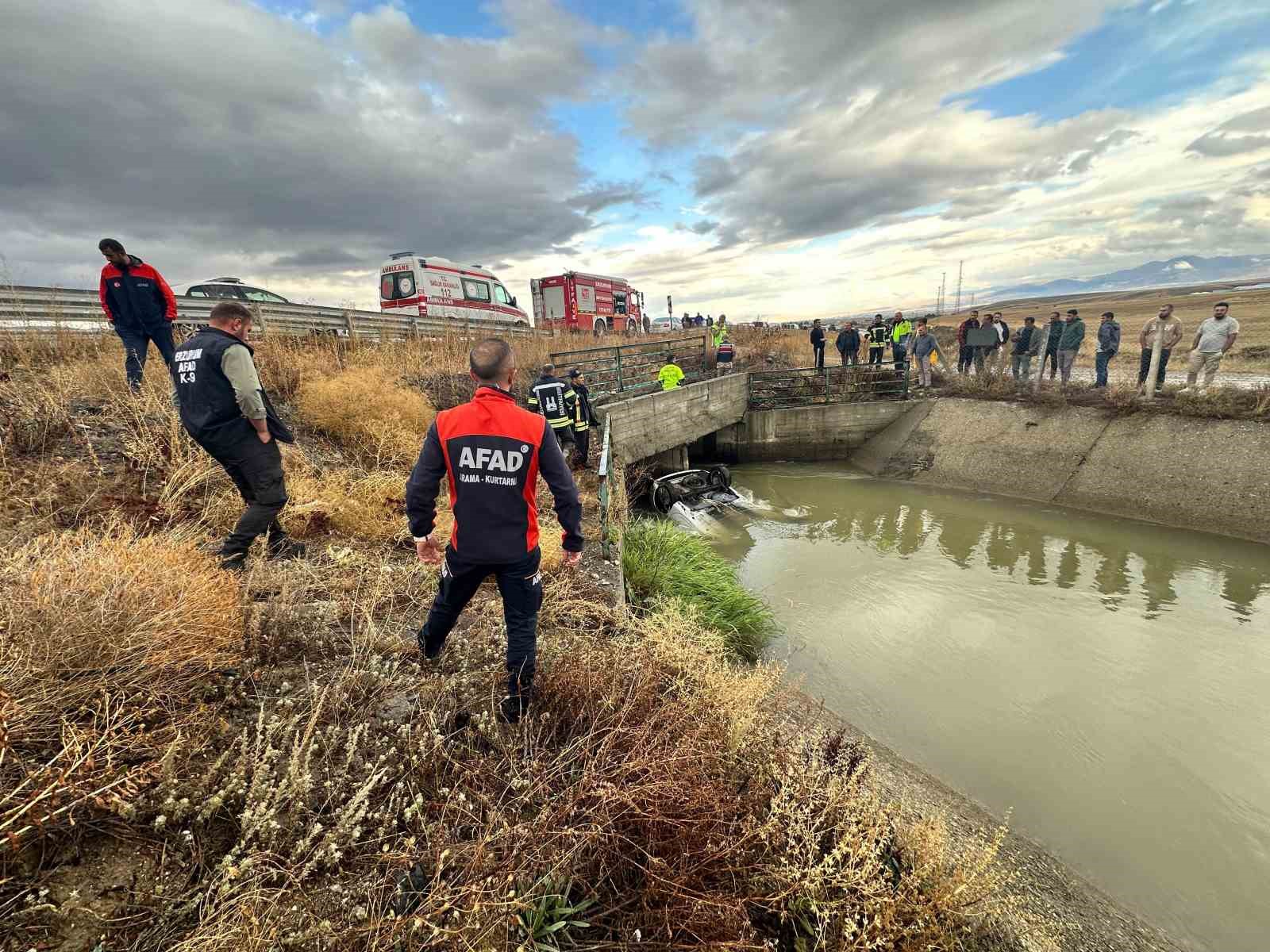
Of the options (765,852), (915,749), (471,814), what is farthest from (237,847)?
(915,749)

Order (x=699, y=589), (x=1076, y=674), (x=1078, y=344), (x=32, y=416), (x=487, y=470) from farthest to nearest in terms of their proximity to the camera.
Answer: (x=1078, y=344) → (x=699, y=589) → (x=1076, y=674) → (x=32, y=416) → (x=487, y=470)

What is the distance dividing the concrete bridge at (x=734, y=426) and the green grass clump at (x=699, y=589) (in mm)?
→ 4849

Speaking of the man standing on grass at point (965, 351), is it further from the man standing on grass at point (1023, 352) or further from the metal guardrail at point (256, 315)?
the metal guardrail at point (256, 315)

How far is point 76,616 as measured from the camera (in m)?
2.02

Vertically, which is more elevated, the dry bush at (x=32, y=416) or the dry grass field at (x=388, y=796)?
the dry bush at (x=32, y=416)

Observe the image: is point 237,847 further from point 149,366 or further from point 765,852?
point 149,366

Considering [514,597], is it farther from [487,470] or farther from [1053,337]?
[1053,337]

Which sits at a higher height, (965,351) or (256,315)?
(256,315)

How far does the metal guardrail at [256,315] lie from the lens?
6.76 meters

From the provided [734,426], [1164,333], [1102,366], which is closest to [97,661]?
[734,426]

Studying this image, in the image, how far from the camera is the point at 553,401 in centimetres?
802

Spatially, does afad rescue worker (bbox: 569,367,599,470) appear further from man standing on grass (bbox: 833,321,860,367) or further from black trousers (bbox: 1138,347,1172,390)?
black trousers (bbox: 1138,347,1172,390)

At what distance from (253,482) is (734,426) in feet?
41.2

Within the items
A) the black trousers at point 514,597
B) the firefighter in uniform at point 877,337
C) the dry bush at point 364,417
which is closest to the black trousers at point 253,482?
the black trousers at point 514,597
